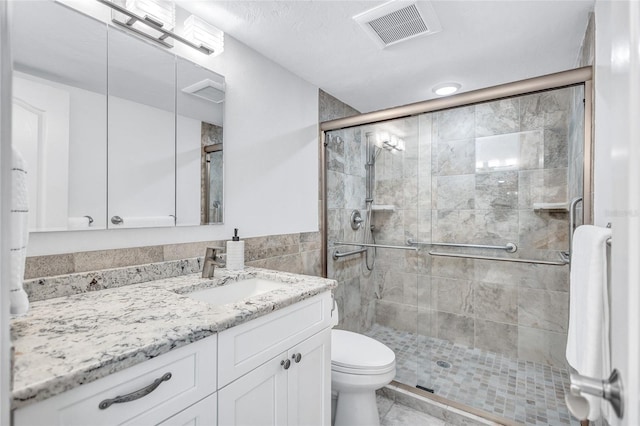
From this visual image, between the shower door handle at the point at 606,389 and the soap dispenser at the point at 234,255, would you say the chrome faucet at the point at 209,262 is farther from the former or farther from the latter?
the shower door handle at the point at 606,389

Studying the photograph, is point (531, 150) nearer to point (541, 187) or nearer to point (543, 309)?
point (541, 187)

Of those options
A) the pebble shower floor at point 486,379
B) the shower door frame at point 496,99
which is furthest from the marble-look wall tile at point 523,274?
the shower door frame at point 496,99

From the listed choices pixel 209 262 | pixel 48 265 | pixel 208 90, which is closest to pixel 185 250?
pixel 209 262

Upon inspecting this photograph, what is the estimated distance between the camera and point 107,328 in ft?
2.66

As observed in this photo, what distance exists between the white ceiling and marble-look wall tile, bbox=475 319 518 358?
190 centimetres

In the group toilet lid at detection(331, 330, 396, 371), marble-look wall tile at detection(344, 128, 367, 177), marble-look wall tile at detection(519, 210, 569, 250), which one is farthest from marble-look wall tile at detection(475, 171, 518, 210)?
toilet lid at detection(331, 330, 396, 371)

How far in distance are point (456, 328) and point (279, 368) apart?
201cm

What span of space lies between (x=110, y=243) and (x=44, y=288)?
26cm

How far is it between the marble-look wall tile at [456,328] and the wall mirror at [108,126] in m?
2.06

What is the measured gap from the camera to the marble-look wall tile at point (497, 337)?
2398mm

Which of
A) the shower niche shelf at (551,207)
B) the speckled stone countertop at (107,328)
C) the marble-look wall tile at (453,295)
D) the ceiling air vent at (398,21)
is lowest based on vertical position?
the marble-look wall tile at (453,295)

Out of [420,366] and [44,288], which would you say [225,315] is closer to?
[44,288]

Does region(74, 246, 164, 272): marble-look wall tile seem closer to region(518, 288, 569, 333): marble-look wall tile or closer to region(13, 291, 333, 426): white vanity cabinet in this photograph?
region(13, 291, 333, 426): white vanity cabinet

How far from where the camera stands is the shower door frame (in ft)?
4.80
